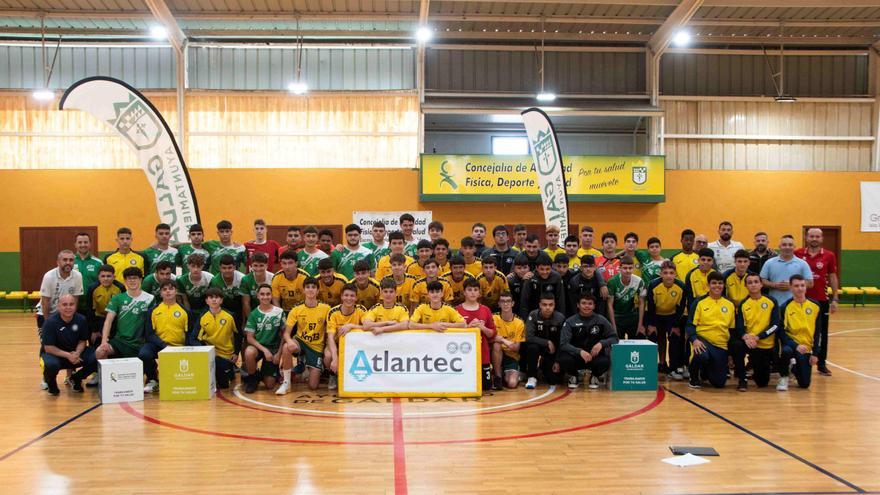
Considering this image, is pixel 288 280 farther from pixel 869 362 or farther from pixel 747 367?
pixel 869 362

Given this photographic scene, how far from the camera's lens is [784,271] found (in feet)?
29.7

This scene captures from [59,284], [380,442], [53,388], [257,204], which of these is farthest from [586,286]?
[257,204]

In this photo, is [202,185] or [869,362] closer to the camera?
[869,362]

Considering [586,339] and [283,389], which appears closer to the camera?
[283,389]

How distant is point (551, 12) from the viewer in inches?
739

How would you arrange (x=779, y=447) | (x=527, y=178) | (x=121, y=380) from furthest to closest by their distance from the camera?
1. (x=527, y=178)
2. (x=121, y=380)
3. (x=779, y=447)

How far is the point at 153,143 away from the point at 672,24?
13.7m

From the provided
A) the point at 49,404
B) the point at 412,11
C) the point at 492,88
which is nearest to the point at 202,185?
the point at 412,11

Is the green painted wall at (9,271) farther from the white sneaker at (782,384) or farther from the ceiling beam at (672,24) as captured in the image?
the white sneaker at (782,384)

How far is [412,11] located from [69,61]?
33.2ft

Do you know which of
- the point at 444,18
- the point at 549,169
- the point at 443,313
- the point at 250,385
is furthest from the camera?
the point at 444,18

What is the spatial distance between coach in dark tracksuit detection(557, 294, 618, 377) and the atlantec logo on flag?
4.30ft

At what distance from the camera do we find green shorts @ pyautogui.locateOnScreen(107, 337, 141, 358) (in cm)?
846

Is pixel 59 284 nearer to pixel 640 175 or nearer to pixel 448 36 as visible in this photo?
pixel 448 36
